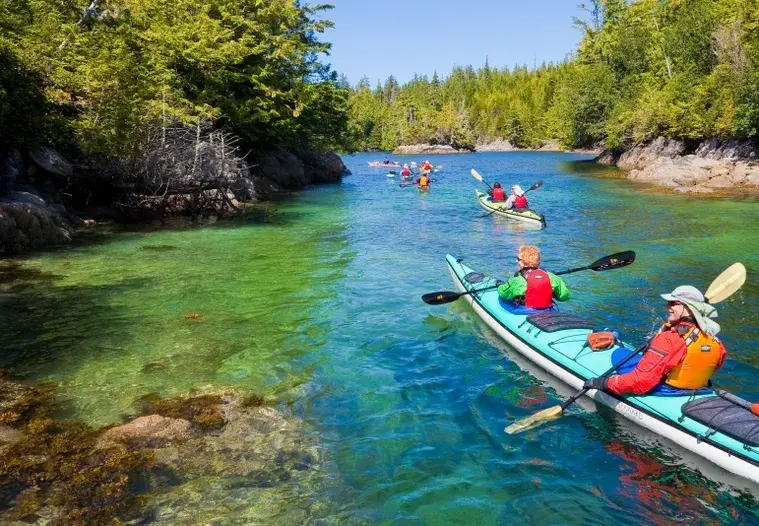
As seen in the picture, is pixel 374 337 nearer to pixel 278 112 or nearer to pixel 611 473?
pixel 611 473

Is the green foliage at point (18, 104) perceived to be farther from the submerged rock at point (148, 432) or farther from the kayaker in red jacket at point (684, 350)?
the kayaker in red jacket at point (684, 350)

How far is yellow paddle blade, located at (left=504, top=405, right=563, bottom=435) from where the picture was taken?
580cm

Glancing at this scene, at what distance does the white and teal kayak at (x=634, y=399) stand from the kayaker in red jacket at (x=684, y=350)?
0.56 ft

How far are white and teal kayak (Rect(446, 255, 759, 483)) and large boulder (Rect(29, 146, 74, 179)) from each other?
43.5 ft

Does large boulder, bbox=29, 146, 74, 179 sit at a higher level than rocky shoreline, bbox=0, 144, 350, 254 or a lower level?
higher

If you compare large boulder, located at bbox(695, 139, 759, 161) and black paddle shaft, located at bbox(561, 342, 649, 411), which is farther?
large boulder, located at bbox(695, 139, 759, 161)

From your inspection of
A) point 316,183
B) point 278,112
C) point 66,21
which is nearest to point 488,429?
point 66,21

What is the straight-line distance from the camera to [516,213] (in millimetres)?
18812

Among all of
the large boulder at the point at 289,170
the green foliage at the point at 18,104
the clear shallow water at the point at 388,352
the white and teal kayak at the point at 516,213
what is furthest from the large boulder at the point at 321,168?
the green foliage at the point at 18,104

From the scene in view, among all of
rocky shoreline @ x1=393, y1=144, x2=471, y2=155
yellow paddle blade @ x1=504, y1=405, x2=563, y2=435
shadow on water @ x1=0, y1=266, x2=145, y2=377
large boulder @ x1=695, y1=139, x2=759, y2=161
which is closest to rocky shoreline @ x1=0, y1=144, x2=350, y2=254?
shadow on water @ x1=0, y1=266, x2=145, y2=377

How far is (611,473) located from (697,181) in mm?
27284

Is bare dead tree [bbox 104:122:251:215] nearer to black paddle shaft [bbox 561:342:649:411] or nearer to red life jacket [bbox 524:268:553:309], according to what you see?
red life jacket [bbox 524:268:553:309]

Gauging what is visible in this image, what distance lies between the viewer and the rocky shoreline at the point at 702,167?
2664 cm

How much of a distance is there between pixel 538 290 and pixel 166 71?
18.2m
